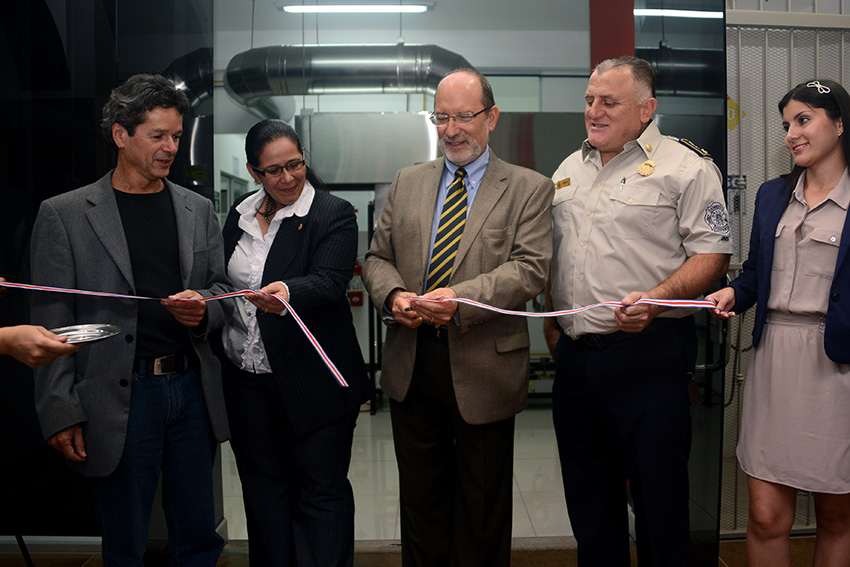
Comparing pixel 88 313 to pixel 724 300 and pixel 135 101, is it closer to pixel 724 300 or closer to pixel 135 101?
pixel 135 101

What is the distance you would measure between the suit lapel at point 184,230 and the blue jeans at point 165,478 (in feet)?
1.10

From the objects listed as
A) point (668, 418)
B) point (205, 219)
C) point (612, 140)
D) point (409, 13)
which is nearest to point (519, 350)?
point (668, 418)

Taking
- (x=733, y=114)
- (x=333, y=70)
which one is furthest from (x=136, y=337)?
(x=333, y=70)

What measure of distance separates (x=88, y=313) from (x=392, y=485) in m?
2.66

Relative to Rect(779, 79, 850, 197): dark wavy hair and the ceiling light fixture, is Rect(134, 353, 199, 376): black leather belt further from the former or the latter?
the ceiling light fixture

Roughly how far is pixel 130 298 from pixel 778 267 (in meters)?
2.04

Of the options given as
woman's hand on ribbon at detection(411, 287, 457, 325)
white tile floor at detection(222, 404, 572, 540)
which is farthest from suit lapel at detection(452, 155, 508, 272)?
white tile floor at detection(222, 404, 572, 540)

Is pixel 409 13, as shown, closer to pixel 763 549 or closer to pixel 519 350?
pixel 519 350

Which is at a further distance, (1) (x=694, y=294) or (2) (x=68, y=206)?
(1) (x=694, y=294)

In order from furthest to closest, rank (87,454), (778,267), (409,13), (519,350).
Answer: (409,13), (519,350), (778,267), (87,454)

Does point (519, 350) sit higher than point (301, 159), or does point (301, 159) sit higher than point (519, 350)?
point (301, 159)

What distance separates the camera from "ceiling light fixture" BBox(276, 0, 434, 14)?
5.23 meters

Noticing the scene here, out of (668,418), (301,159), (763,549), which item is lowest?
(763,549)

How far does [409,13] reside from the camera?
579 cm
